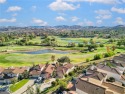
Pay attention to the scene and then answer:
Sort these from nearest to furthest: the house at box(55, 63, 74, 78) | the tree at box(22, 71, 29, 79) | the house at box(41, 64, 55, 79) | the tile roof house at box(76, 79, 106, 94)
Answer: the tile roof house at box(76, 79, 106, 94), the house at box(55, 63, 74, 78), the house at box(41, 64, 55, 79), the tree at box(22, 71, 29, 79)

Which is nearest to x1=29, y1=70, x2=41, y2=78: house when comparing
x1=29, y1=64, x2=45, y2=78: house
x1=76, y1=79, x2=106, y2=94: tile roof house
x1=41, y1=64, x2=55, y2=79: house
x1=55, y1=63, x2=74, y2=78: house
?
x1=29, y1=64, x2=45, y2=78: house

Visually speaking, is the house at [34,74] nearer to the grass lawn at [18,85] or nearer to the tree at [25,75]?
the tree at [25,75]

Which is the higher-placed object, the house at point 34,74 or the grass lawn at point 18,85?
the house at point 34,74

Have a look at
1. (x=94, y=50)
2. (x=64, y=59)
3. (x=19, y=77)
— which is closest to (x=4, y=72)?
(x=19, y=77)

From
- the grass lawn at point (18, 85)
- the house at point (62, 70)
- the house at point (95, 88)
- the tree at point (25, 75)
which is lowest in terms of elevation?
the grass lawn at point (18, 85)

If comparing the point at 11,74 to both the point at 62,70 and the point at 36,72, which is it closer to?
the point at 36,72

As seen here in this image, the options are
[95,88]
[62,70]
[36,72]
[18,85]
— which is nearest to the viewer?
[95,88]

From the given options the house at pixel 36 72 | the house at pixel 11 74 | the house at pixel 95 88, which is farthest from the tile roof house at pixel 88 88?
the house at pixel 11 74

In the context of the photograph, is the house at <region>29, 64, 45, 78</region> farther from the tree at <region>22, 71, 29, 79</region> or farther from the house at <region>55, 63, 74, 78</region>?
the house at <region>55, 63, 74, 78</region>

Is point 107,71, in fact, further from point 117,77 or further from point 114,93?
point 114,93

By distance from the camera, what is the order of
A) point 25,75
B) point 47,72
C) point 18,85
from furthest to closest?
point 47,72
point 25,75
point 18,85

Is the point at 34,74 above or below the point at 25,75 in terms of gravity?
above

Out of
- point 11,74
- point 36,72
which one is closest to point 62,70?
point 36,72

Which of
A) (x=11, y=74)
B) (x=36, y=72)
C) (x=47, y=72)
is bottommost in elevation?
(x=11, y=74)
